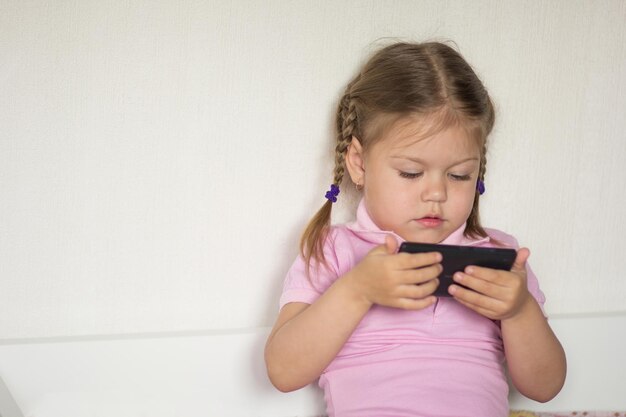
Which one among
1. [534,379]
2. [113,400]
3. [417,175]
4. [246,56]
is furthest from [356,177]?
[113,400]

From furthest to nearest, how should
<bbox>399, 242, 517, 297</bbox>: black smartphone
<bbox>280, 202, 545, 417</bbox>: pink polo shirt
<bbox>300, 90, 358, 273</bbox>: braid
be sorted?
<bbox>300, 90, 358, 273</bbox>: braid, <bbox>280, 202, 545, 417</bbox>: pink polo shirt, <bbox>399, 242, 517, 297</bbox>: black smartphone

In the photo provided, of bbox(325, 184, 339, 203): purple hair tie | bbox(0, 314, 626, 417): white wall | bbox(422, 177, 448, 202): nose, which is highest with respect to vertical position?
bbox(422, 177, 448, 202): nose

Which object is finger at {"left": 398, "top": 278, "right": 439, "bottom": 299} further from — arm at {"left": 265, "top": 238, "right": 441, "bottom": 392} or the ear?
the ear

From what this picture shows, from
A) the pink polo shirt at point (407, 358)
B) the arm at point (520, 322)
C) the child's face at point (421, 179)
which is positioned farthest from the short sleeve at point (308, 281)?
the arm at point (520, 322)

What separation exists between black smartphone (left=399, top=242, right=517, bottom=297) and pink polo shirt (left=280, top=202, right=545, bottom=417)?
0.15m

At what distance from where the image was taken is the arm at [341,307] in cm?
107

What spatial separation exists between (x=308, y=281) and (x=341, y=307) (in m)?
0.13

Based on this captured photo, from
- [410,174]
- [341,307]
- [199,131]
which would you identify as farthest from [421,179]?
[199,131]

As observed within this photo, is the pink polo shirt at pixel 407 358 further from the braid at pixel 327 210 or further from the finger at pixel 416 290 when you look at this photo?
the finger at pixel 416 290

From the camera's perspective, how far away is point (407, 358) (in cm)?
120

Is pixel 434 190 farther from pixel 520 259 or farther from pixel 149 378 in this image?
pixel 149 378

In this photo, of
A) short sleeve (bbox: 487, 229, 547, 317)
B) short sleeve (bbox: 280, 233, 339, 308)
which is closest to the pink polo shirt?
short sleeve (bbox: 280, 233, 339, 308)

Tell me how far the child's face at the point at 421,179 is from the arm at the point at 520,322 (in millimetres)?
138

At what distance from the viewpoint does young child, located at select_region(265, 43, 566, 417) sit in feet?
3.77
